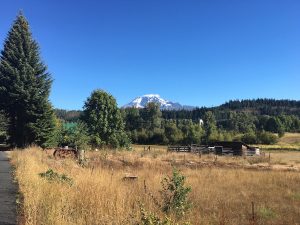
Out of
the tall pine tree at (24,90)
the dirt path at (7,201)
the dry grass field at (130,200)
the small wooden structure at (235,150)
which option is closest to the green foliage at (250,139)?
the small wooden structure at (235,150)

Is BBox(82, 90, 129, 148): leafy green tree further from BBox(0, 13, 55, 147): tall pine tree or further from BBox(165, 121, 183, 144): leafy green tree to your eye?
BBox(165, 121, 183, 144): leafy green tree

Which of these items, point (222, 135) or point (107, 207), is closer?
point (107, 207)

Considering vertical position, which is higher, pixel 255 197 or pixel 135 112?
pixel 135 112

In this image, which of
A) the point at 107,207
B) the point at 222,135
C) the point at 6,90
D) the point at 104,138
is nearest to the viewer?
the point at 107,207

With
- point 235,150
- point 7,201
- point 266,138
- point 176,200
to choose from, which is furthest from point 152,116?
point 7,201

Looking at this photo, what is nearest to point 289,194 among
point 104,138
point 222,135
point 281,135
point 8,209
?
point 8,209

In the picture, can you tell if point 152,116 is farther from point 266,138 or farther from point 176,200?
point 176,200

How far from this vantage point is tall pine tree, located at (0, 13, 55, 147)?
42.8m

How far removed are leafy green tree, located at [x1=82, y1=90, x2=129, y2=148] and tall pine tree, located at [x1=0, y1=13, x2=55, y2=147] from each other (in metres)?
28.4

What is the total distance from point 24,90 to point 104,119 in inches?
1359

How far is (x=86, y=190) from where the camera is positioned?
10.2 metres

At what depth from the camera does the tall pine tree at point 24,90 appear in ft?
140

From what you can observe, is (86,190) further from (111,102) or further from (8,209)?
(111,102)

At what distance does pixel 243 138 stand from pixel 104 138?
6448 cm
